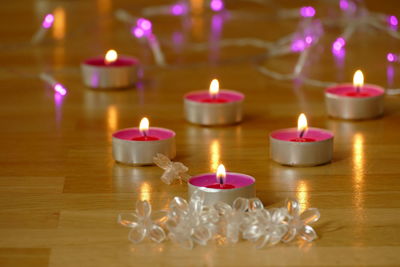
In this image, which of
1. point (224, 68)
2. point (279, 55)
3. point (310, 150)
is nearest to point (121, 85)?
point (224, 68)

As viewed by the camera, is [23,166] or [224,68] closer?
[23,166]

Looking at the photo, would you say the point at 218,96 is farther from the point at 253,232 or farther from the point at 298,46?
the point at 253,232

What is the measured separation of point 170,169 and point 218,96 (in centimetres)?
70

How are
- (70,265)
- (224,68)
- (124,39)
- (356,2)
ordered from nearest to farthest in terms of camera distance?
(70,265), (224,68), (124,39), (356,2)

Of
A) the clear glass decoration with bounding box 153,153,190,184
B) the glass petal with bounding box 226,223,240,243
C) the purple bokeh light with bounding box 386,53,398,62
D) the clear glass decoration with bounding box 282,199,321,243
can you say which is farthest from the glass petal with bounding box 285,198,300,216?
the purple bokeh light with bounding box 386,53,398,62

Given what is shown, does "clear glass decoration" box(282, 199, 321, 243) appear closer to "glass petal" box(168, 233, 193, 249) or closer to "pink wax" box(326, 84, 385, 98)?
"glass petal" box(168, 233, 193, 249)

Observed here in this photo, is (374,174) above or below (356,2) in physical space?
below

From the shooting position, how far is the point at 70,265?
4.98ft

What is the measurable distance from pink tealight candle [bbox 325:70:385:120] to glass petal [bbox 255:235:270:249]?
0.94 meters

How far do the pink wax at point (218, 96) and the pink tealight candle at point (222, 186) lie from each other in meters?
0.69

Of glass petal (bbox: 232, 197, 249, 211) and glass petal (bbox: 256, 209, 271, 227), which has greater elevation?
glass petal (bbox: 232, 197, 249, 211)

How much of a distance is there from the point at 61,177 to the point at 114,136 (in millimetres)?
189

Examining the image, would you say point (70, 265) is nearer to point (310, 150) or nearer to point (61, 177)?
point (61, 177)

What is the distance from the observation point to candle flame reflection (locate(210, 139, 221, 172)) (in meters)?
2.09
